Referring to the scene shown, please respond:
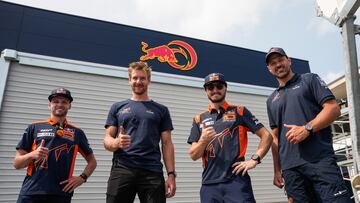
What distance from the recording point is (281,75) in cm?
326

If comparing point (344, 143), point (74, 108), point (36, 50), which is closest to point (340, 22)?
point (74, 108)

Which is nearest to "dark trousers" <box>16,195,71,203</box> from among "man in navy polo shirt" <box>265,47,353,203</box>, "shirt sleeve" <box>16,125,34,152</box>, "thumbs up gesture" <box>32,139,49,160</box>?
"thumbs up gesture" <box>32,139,49,160</box>

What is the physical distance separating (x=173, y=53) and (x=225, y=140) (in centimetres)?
733

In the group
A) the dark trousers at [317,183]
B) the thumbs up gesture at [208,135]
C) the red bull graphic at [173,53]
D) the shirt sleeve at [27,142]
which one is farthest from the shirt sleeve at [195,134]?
the red bull graphic at [173,53]

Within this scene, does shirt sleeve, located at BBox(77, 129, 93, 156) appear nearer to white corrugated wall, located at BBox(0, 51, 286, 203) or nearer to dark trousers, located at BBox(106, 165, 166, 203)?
dark trousers, located at BBox(106, 165, 166, 203)

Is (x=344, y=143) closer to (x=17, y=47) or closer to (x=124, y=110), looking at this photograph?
(x=124, y=110)

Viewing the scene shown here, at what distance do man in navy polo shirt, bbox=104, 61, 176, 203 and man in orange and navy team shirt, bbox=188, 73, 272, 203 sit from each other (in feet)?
1.25

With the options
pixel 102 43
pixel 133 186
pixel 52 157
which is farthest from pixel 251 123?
pixel 102 43

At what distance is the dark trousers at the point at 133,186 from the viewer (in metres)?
2.95

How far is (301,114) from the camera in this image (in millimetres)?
2957

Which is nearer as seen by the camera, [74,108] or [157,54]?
[74,108]

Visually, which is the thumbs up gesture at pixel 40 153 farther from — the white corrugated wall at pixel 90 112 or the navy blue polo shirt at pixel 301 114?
the white corrugated wall at pixel 90 112

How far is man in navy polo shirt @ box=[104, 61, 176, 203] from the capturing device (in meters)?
2.98

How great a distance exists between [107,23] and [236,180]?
7853 mm
